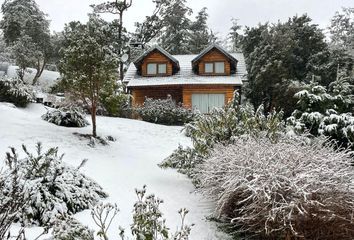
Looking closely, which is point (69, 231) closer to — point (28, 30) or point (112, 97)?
point (112, 97)

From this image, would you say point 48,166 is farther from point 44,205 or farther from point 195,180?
point 195,180

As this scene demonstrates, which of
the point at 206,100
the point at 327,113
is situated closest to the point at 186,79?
the point at 206,100

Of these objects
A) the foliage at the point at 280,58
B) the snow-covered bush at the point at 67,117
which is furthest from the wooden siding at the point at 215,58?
the snow-covered bush at the point at 67,117

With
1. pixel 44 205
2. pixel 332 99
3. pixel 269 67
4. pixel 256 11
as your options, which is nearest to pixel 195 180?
pixel 44 205

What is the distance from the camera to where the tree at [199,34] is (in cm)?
3697

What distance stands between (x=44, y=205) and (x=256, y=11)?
4773cm

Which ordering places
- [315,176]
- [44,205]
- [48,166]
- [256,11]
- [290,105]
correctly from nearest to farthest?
[315,176]
[44,205]
[48,166]
[290,105]
[256,11]

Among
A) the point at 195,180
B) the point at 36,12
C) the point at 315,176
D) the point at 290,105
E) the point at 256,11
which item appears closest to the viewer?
the point at 315,176

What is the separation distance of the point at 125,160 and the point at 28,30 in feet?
80.1

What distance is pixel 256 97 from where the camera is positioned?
86.9 feet

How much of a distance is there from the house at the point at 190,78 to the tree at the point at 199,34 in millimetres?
11765

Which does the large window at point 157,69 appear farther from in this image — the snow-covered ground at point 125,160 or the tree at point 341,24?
the tree at point 341,24

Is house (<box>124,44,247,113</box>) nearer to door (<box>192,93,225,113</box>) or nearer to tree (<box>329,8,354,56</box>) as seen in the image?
door (<box>192,93,225,113</box>)

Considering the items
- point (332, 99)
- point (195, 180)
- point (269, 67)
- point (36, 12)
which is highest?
point (36, 12)
